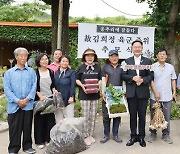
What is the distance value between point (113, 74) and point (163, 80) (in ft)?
2.64

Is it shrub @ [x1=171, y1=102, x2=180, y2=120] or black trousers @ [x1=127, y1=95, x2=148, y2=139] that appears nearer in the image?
black trousers @ [x1=127, y1=95, x2=148, y2=139]

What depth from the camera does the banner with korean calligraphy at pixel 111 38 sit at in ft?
20.3

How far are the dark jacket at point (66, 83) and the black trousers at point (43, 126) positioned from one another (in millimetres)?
365

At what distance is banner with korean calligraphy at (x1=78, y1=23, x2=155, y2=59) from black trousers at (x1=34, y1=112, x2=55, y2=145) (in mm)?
2560

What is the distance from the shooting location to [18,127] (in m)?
3.63

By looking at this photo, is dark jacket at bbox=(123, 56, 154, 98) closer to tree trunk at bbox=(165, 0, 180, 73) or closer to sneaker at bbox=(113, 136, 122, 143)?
sneaker at bbox=(113, 136, 122, 143)

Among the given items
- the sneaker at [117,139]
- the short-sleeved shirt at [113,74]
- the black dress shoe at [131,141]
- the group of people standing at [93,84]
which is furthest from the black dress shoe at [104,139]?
the short-sleeved shirt at [113,74]

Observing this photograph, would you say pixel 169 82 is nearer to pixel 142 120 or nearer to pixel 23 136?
pixel 142 120

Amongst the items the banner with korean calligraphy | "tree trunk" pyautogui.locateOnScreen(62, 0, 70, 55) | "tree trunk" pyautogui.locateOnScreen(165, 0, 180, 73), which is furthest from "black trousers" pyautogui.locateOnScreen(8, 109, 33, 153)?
"tree trunk" pyautogui.locateOnScreen(165, 0, 180, 73)

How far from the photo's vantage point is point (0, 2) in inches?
879

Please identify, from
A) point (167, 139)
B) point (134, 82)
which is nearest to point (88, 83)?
point (134, 82)

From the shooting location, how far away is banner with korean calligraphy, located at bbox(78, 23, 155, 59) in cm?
618

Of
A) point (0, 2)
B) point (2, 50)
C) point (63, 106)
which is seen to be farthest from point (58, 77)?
point (0, 2)

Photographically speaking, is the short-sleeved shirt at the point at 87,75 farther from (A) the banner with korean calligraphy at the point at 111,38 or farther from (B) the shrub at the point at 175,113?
(B) the shrub at the point at 175,113
